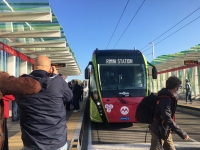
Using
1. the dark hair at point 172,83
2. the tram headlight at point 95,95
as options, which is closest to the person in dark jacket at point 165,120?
the dark hair at point 172,83

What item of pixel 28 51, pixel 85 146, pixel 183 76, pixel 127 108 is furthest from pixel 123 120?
pixel 183 76

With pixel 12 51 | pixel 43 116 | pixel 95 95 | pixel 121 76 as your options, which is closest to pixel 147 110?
pixel 43 116

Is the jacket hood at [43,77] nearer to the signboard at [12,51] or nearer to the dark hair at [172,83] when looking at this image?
the dark hair at [172,83]

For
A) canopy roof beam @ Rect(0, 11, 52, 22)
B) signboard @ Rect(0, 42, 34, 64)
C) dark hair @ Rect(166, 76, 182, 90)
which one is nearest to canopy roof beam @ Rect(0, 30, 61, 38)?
signboard @ Rect(0, 42, 34, 64)

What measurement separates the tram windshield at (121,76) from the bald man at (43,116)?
6.54m

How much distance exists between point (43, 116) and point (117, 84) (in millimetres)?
6902

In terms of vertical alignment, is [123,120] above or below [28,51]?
below

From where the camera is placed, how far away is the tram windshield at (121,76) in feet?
30.4

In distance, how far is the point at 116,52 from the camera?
9883 mm

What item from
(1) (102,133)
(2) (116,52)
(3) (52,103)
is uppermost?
(2) (116,52)

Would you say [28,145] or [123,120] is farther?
[123,120]

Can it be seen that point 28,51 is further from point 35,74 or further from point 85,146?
point 35,74

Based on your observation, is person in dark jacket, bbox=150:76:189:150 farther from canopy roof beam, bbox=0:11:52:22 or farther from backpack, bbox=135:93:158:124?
canopy roof beam, bbox=0:11:52:22

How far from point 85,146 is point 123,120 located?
245cm
